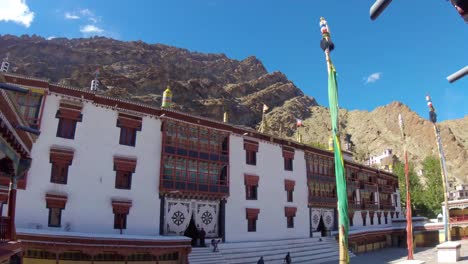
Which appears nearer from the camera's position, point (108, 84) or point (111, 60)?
point (108, 84)

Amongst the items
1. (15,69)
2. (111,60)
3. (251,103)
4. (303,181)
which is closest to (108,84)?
(15,69)

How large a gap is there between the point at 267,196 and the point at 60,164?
58.0 feet

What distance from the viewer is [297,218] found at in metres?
36.2

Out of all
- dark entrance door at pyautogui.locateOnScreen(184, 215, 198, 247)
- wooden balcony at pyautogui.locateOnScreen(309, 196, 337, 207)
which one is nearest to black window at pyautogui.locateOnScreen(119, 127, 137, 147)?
dark entrance door at pyautogui.locateOnScreen(184, 215, 198, 247)

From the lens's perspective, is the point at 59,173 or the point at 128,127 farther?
the point at 128,127

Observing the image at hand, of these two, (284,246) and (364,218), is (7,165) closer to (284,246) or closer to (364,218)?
(284,246)

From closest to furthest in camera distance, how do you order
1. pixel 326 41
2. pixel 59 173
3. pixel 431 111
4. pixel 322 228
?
pixel 326 41 < pixel 59 173 < pixel 431 111 < pixel 322 228

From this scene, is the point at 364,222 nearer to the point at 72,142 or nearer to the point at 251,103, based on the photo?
the point at 72,142

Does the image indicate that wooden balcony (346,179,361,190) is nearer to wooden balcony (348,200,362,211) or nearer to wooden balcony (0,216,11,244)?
wooden balcony (348,200,362,211)

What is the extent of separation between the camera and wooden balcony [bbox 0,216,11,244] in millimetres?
12788

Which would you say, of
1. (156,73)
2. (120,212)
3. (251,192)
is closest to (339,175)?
(120,212)

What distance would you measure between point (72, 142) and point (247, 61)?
134m

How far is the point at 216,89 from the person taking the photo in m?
108

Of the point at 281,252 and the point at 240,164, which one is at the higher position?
the point at 240,164
